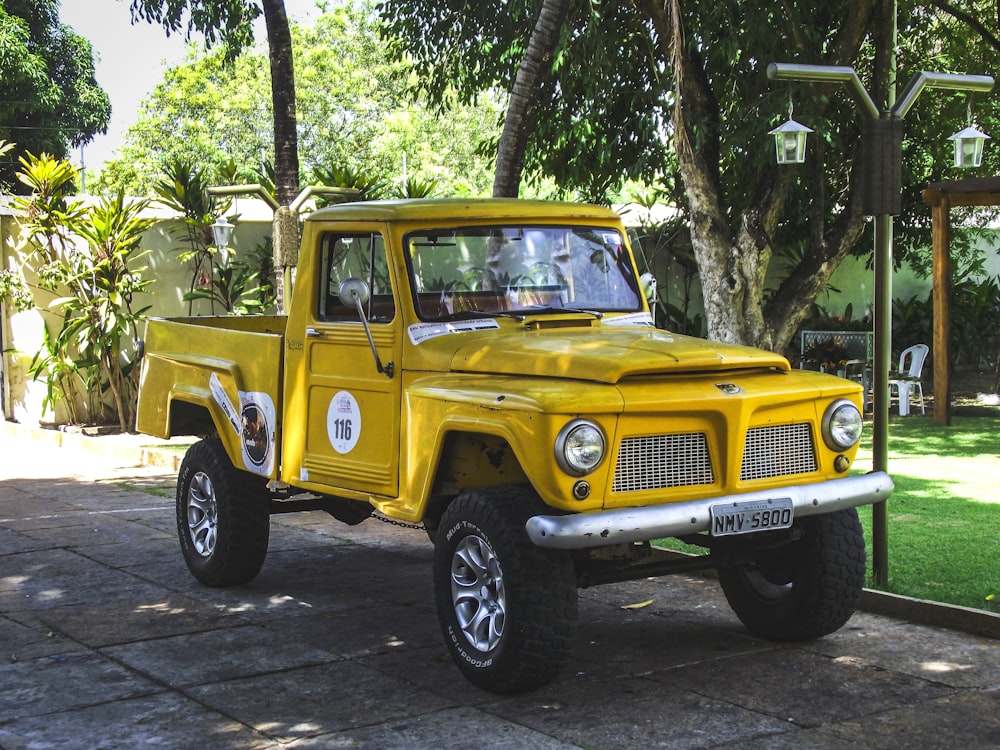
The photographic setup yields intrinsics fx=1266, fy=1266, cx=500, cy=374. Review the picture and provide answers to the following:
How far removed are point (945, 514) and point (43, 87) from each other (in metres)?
34.9

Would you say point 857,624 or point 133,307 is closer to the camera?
point 857,624

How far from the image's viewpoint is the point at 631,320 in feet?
22.3

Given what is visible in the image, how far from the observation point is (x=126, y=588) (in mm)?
7656

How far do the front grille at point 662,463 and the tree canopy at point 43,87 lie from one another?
31790mm

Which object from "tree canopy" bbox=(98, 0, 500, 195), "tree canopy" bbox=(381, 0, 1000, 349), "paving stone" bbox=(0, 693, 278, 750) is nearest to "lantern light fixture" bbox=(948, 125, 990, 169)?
"tree canopy" bbox=(381, 0, 1000, 349)

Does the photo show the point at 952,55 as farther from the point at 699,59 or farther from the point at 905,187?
the point at 699,59

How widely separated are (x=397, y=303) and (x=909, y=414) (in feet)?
39.5

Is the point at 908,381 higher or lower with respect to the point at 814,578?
higher

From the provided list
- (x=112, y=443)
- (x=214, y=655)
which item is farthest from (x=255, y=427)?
(x=112, y=443)

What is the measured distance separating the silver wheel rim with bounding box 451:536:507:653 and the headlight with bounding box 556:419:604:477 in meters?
0.56

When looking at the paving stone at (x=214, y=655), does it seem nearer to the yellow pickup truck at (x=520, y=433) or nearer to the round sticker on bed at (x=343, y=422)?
the yellow pickup truck at (x=520, y=433)

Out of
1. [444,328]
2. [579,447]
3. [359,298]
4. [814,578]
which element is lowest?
[814,578]

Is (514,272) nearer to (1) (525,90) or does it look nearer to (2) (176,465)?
(1) (525,90)

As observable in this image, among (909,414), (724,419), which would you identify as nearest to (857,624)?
(724,419)
